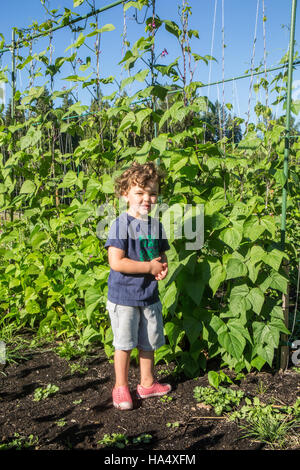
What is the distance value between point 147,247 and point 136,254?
0.25 feet

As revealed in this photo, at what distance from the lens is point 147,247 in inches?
92.4

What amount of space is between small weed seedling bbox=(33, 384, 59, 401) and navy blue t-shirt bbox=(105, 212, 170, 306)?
72 centimetres

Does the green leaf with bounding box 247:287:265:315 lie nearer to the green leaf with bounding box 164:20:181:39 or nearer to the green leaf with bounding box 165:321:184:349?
the green leaf with bounding box 165:321:184:349

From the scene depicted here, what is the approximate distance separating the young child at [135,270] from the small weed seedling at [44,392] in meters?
0.40

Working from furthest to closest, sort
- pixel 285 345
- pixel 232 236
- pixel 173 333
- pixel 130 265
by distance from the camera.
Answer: pixel 285 345 → pixel 173 333 → pixel 232 236 → pixel 130 265

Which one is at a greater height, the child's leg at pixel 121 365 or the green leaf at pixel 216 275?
the green leaf at pixel 216 275

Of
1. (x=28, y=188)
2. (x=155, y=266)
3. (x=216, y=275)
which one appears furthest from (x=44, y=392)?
(x=28, y=188)

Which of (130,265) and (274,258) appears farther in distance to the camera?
(274,258)

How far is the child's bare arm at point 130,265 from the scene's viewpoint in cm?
221

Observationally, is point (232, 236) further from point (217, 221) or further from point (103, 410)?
point (103, 410)

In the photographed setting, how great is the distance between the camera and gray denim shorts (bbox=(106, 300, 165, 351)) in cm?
234

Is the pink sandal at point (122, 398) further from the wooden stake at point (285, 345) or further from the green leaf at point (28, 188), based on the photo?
the green leaf at point (28, 188)
